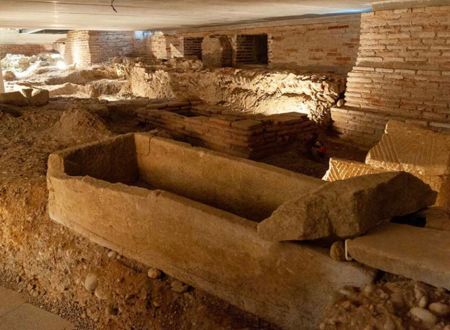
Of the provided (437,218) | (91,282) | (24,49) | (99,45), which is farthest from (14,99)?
(24,49)

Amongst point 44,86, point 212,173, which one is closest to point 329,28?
point 212,173

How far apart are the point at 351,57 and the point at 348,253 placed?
641 centimetres

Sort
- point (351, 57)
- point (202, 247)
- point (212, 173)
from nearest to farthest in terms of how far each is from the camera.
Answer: point (202, 247) < point (212, 173) < point (351, 57)

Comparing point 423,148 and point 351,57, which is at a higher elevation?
point 351,57

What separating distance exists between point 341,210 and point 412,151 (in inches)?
96.9

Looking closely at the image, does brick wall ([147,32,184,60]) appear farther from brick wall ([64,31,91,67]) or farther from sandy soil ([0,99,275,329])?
sandy soil ([0,99,275,329])

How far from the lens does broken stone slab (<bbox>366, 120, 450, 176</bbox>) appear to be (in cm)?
388

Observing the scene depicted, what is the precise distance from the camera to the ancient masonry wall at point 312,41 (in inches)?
302

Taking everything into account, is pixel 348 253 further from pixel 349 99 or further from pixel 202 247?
pixel 349 99

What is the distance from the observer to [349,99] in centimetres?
689

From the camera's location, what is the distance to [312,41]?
27.4ft

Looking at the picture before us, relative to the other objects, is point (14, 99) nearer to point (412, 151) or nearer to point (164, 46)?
point (164, 46)

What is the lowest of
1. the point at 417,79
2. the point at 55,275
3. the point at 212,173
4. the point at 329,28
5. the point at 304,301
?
the point at 55,275

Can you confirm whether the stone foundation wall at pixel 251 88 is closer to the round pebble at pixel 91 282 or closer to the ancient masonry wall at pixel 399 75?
the ancient masonry wall at pixel 399 75
